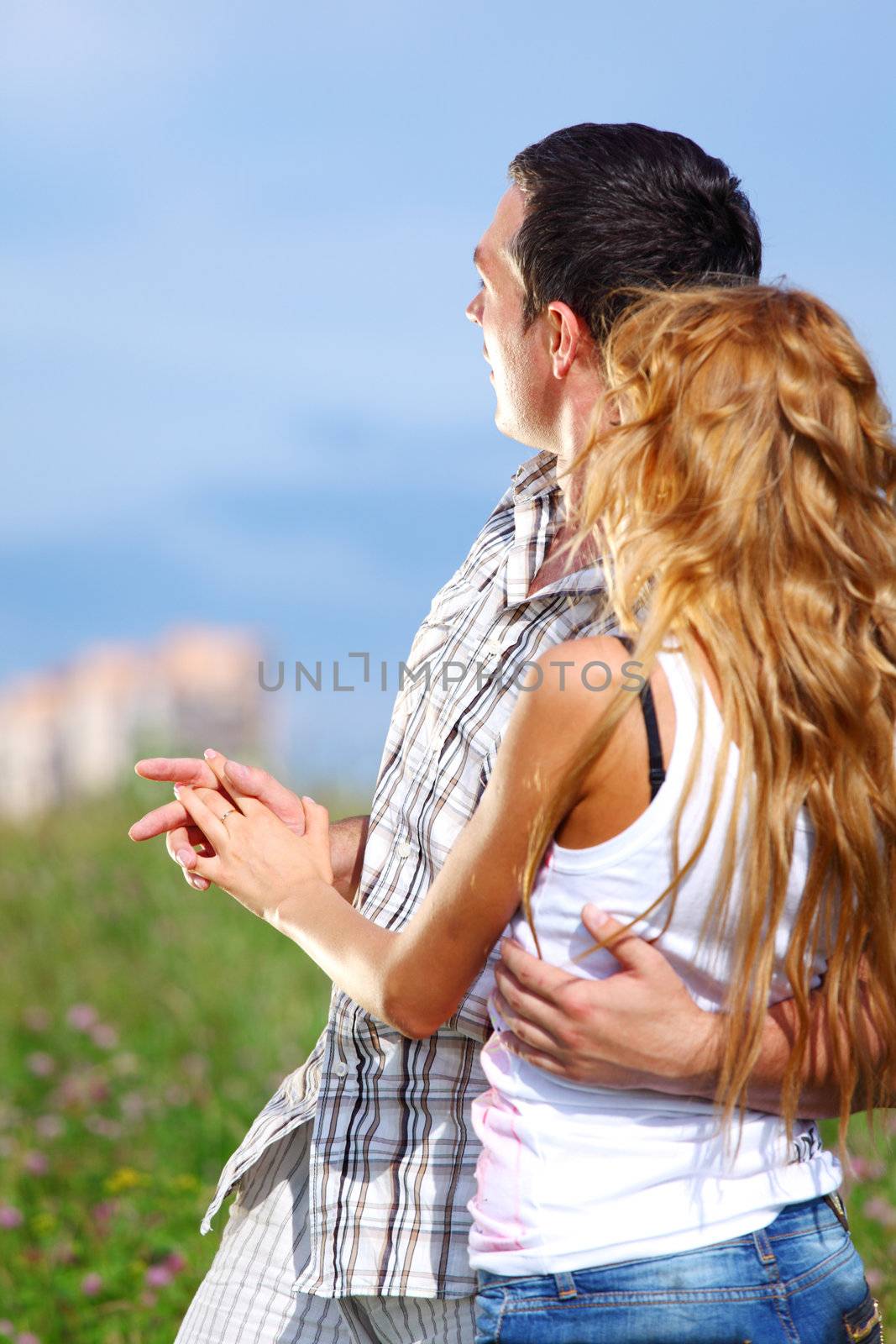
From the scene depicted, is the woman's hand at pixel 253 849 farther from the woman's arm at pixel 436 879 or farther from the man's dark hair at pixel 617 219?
the man's dark hair at pixel 617 219

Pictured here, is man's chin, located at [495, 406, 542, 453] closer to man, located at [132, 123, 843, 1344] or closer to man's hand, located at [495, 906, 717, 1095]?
man, located at [132, 123, 843, 1344]

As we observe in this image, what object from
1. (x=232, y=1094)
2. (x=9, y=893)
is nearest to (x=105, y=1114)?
(x=232, y=1094)

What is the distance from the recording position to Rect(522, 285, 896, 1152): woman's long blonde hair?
1.29 meters

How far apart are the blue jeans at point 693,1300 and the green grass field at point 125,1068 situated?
1892mm

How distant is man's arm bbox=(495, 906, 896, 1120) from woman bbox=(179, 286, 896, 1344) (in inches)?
0.7

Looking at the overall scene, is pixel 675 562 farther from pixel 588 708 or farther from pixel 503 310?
pixel 503 310

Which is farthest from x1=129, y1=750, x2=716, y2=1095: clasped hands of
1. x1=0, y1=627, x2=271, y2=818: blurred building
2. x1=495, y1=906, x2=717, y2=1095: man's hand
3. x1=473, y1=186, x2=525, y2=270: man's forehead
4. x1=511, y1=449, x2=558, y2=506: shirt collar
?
x1=0, y1=627, x2=271, y2=818: blurred building

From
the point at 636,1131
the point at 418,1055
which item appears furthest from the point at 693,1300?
the point at 418,1055

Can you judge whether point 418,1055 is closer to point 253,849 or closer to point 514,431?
point 253,849

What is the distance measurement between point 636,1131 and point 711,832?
12.1 inches

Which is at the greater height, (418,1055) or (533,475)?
(533,475)

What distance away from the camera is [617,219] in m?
2.02

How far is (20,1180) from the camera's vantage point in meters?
3.99

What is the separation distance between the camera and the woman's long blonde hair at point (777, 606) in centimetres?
129
